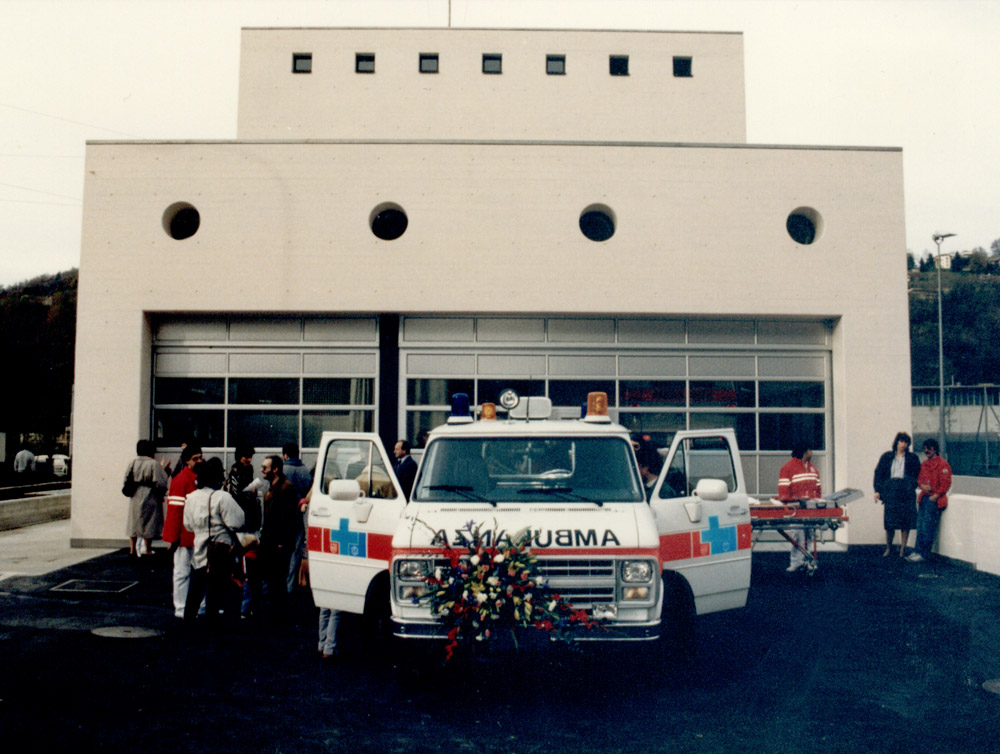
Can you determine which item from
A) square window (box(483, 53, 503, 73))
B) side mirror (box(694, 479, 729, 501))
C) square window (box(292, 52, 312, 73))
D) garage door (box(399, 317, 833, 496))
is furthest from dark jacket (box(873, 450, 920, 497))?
square window (box(292, 52, 312, 73))

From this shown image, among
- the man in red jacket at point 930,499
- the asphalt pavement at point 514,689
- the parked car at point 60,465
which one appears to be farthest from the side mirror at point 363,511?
the parked car at point 60,465

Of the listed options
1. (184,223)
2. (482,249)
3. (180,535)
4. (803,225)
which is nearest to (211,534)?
(180,535)

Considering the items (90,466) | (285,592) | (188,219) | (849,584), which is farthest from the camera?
(188,219)

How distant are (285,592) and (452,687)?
3.58 m

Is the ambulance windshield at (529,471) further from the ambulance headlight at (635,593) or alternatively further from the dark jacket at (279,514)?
the dark jacket at (279,514)

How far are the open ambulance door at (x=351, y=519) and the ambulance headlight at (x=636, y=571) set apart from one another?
1.80m

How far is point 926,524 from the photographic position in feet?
43.2

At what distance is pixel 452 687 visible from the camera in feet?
22.7

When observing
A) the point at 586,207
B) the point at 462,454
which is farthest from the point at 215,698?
the point at 586,207

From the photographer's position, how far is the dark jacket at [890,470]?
43.7ft

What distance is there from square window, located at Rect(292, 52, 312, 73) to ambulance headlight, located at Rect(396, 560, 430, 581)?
688 inches

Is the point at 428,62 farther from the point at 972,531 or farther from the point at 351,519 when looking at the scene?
the point at 351,519

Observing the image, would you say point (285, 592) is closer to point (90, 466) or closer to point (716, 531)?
point (716, 531)

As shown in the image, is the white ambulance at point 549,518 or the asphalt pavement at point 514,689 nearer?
the asphalt pavement at point 514,689
